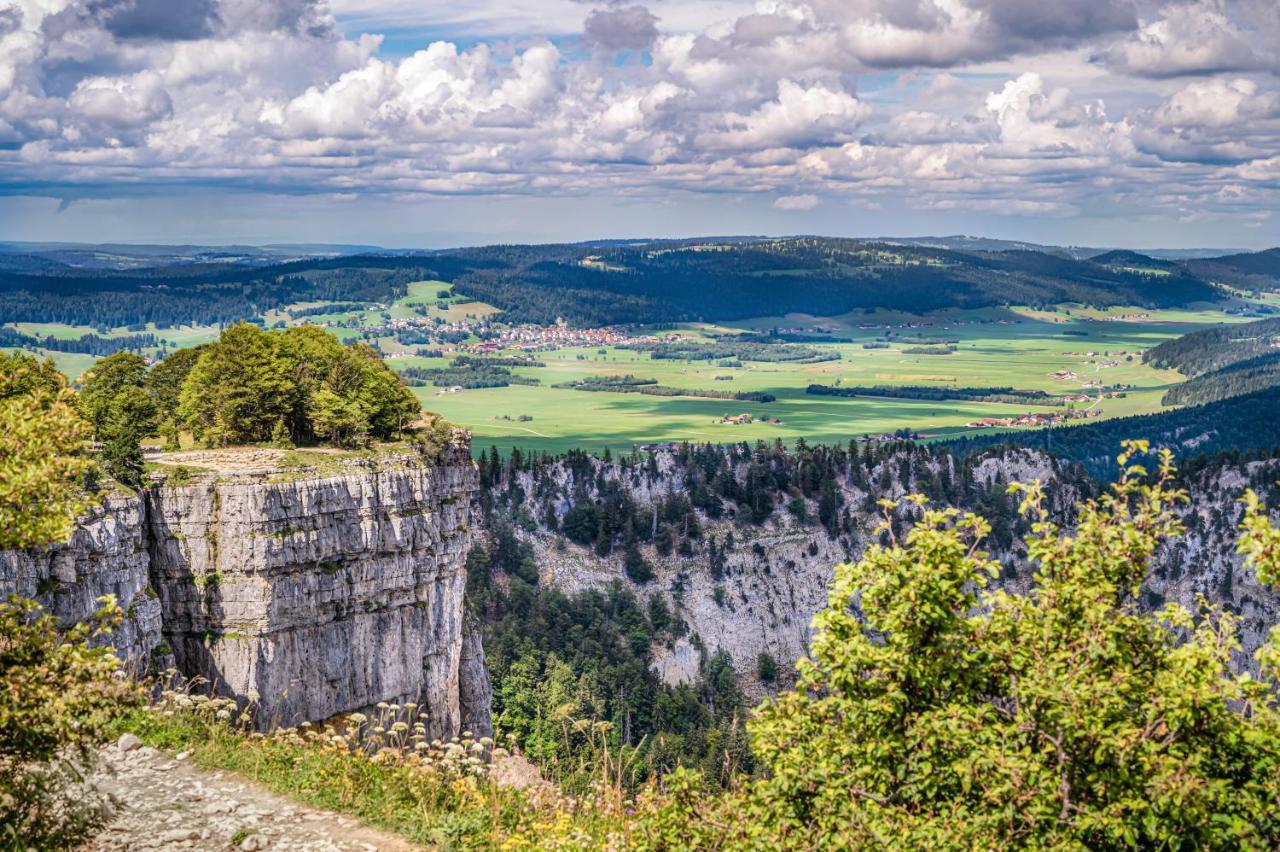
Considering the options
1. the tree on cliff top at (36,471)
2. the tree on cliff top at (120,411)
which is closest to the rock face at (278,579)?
the tree on cliff top at (120,411)

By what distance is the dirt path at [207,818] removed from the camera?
23328mm

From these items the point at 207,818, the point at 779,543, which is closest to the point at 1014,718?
the point at 207,818

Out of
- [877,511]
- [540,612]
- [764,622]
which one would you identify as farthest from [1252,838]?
[877,511]

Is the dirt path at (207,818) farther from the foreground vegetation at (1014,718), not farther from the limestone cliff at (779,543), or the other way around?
the limestone cliff at (779,543)

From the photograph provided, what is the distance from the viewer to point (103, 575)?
1654 inches

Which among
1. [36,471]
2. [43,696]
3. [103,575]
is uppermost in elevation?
[36,471]

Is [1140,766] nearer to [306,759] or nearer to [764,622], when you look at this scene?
[306,759]

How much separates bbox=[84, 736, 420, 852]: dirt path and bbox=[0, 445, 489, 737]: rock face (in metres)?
15.5

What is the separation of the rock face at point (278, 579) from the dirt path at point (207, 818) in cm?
1550

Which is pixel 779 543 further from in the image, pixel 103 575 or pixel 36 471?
pixel 36 471

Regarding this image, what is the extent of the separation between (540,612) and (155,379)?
69.1m

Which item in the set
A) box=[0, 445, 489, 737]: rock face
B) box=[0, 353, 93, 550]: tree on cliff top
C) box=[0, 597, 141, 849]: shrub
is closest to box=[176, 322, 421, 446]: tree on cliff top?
box=[0, 445, 489, 737]: rock face

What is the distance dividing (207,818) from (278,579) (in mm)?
22842

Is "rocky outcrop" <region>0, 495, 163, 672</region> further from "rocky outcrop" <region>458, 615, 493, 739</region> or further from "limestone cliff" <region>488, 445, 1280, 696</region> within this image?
"limestone cliff" <region>488, 445, 1280, 696</region>
